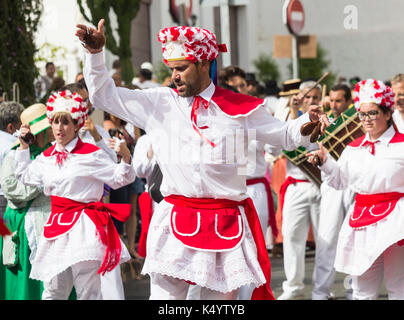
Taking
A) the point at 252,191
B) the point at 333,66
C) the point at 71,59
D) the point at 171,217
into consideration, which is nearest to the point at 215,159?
the point at 171,217

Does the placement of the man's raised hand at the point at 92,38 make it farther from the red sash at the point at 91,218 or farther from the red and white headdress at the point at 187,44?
the red sash at the point at 91,218

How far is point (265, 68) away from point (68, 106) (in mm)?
35581

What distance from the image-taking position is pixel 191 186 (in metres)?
5.14

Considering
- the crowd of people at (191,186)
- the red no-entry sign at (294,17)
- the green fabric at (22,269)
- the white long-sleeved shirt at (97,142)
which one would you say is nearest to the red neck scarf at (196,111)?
the crowd of people at (191,186)

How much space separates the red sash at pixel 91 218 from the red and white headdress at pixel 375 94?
216 cm

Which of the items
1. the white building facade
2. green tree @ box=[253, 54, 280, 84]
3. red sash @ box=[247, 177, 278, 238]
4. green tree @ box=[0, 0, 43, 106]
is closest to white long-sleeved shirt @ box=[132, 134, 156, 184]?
red sash @ box=[247, 177, 278, 238]

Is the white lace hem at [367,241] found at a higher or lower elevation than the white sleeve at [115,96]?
lower

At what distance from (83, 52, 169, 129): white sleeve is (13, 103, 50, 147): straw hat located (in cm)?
236

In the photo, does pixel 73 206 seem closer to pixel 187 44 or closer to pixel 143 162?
pixel 143 162

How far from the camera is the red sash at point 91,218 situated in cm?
678

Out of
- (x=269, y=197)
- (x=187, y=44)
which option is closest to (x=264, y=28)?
(x=269, y=197)
